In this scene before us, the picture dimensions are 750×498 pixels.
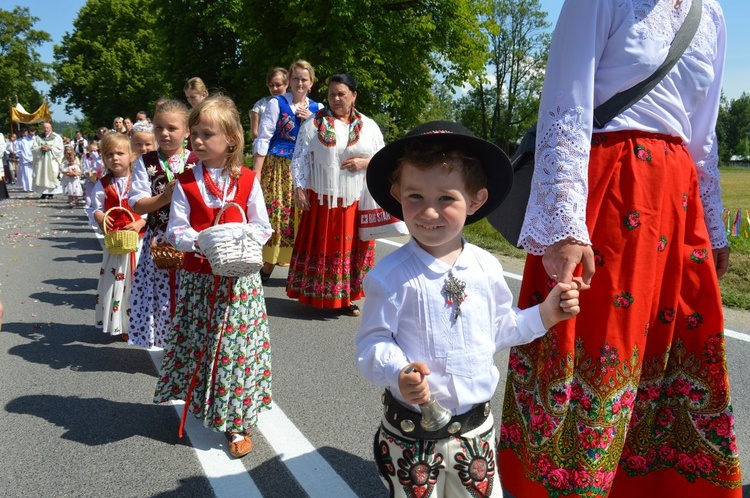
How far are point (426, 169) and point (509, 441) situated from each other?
117 centimetres

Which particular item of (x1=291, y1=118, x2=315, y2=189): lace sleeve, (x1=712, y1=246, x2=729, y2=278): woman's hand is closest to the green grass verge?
(x1=291, y1=118, x2=315, y2=189): lace sleeve

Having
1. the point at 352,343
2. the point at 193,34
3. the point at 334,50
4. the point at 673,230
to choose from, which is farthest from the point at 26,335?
the point at 193,34

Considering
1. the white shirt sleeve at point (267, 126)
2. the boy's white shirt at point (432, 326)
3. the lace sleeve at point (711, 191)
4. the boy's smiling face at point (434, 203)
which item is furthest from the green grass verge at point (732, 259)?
the boy's smiling face at point (434, 203)

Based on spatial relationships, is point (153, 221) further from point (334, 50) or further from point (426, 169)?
point (334, 50)

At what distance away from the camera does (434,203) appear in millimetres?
1948

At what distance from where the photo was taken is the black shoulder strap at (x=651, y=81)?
7.09ft

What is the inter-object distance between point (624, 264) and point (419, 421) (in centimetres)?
88

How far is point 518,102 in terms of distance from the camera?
2303 inches

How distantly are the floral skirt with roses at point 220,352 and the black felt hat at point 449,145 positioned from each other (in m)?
1.46

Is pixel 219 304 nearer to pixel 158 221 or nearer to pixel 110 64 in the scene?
pixel 158 221

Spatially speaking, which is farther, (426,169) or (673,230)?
(673,230)

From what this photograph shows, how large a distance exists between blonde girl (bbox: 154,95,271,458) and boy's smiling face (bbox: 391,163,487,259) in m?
1.51

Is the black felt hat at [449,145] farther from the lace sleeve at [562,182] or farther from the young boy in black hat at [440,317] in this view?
the lace sleeve at [562,182]

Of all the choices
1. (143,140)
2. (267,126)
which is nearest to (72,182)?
(267,126)
